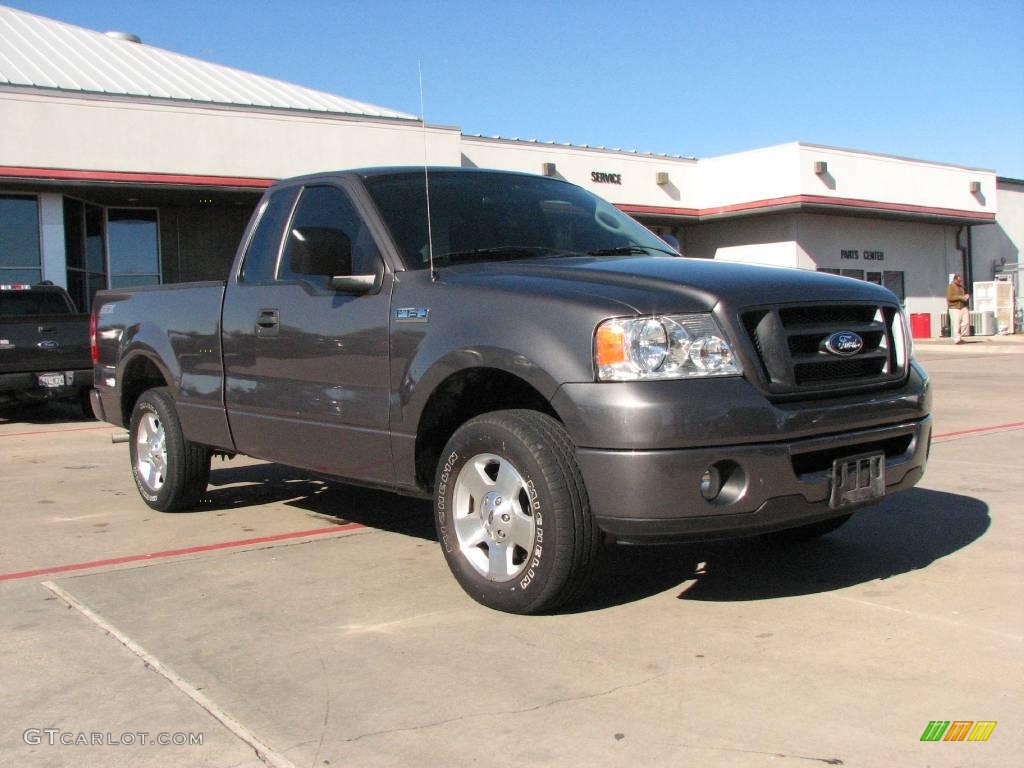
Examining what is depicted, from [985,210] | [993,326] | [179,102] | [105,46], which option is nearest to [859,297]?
[179,102]

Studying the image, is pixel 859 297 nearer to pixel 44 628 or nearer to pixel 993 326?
pixel 44 628

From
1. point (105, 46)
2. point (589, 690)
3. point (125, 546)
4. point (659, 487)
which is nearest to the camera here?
point (589, 690)

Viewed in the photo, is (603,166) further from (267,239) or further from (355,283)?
(355,283)

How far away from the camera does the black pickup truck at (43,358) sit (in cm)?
1280

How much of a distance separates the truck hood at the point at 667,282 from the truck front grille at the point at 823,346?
0.05 m

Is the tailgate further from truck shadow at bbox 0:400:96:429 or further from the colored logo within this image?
the colored logo

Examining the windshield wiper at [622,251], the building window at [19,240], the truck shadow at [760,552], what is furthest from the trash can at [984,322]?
the windshield wiper at [622,251]

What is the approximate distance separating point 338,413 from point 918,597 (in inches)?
107

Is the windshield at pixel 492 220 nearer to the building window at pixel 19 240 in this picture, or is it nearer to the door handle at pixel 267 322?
the door handle at pixel 267 322

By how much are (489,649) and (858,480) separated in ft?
5.21

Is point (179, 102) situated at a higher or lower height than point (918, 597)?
higher

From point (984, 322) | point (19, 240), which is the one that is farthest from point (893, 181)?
point (19, 240)

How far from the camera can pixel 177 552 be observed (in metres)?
5.58

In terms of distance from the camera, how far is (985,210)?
33906 millimetres
